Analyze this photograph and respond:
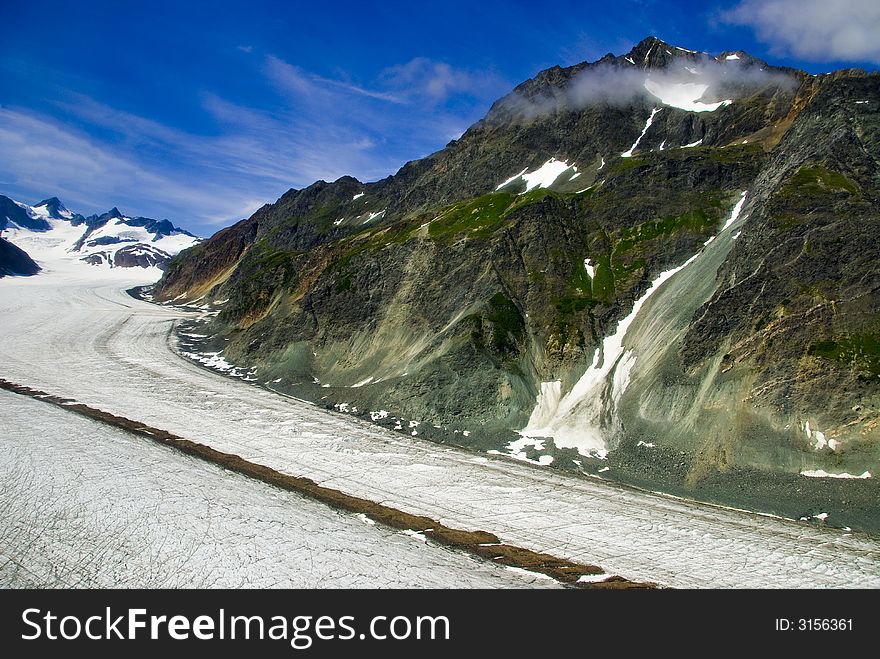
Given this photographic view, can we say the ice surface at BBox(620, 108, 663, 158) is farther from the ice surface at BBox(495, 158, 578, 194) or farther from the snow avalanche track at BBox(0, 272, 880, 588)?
the snow avalanche track at BBox(0, 272, 880, 588)

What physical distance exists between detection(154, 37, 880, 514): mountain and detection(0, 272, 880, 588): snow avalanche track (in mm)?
2990

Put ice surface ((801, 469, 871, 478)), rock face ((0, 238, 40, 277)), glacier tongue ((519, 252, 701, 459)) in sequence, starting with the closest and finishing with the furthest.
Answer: ice surface ((801, 469, 871, 478)), glacier tongue ((519, 252, 701, 459)), rock face ((0, 238, 40, 277))

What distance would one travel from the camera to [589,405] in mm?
36375

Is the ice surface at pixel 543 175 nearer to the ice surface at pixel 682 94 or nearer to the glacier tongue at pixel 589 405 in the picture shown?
the ice surface at pixel 682 94

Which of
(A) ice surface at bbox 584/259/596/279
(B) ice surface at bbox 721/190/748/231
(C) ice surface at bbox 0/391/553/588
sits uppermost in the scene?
(B) ice surface at bbox 721/190/748/231

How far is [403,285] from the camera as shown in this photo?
176 ft

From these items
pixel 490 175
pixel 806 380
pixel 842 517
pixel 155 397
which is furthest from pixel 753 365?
pixel 490 175

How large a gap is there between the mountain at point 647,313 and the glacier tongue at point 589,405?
171 millimetres

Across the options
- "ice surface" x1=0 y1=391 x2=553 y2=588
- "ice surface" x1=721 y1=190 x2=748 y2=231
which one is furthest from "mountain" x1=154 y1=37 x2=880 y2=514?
"ice surface" x1=0 y1=391 x2=553 y2=588

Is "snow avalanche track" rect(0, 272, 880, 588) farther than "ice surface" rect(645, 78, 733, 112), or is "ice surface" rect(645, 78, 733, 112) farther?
"ice surface" rect(645, 78, 733, 112)

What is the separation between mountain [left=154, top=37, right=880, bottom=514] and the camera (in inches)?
1136

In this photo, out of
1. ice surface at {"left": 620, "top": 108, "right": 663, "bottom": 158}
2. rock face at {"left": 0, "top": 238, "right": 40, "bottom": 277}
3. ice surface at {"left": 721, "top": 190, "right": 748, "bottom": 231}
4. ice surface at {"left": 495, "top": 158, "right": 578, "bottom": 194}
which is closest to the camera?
ice surface at {"left": 721, "top": 190, "right": 748, "bottom": 231}

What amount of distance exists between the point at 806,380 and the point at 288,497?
1176 inches

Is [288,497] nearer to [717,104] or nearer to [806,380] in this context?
[806,380]
